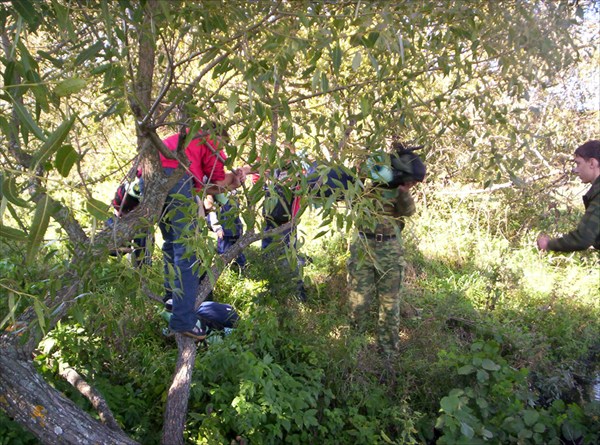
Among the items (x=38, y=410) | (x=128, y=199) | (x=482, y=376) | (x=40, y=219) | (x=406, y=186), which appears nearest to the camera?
(x=40, y=219)

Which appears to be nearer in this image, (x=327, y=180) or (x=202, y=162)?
(x=327, y=180)

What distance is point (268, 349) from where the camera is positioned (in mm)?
4352

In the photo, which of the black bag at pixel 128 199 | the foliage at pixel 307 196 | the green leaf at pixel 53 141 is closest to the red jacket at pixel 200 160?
the foliage at pixel 307 196

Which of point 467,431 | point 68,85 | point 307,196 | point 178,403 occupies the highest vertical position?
point 68,85

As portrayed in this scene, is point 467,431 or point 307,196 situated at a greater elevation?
point 307,196

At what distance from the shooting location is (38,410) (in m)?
2.80

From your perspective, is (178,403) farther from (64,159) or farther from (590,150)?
(590,150)

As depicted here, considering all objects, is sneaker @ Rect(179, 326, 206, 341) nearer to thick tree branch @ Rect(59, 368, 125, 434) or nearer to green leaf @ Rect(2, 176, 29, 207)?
thick tree branch @ Rect(59, 368, 125, 434)

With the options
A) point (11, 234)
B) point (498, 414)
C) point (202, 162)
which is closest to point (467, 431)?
point (498, 414)

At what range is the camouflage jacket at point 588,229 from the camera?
4.07 meters

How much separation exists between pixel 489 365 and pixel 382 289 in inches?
48.5

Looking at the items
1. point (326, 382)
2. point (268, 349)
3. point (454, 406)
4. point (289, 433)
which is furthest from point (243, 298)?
point (454, 406)

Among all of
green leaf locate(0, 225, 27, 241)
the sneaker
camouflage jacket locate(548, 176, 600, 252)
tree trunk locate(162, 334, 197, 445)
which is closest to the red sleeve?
the sneaker

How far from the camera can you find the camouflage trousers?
4609mm
